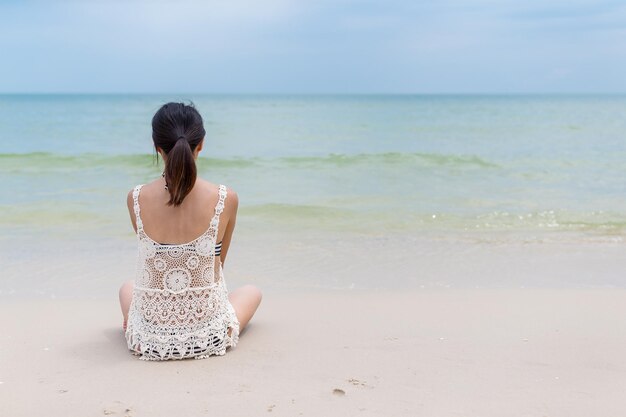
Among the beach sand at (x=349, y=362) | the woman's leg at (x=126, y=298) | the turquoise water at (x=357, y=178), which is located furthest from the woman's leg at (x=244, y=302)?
the turquoise water at (x=357, y=178)

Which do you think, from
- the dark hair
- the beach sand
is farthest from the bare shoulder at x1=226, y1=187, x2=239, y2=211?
the beach sand

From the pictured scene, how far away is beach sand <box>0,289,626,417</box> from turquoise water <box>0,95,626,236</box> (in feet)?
10.2

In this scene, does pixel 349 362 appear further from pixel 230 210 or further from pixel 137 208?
pixel 137 208

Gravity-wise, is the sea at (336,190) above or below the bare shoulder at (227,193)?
below

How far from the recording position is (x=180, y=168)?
3.13m

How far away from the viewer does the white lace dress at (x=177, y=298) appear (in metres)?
3.33

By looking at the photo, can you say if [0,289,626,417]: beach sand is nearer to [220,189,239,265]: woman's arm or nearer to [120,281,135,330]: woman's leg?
[120,281,135,330]: woman's leg

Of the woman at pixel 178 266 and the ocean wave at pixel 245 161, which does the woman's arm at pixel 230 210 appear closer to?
the woman at pixel 178 266

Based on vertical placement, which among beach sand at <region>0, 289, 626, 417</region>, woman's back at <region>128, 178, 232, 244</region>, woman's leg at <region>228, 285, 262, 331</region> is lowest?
beach sand at <region>0, 289, 626, 417</region>

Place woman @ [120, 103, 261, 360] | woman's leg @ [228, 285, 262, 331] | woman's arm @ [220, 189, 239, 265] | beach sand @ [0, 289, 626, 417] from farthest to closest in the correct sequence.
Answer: woman's leg @ [228, 285, 262, 331] < woman's arm @ [220, 189, 239, 265] < woman @ [120, 103, 261, 360] < beach sand @ [0, 289, 626, 417]

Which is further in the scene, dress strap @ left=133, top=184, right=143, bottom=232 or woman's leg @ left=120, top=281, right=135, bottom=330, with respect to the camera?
woman's leg @ left=120, top=281, right=135, bottom=330

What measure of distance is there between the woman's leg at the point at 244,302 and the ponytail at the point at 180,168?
80 centimetres

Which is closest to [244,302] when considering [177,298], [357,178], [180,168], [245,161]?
[177,298]

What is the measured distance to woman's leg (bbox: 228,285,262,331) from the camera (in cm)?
369
